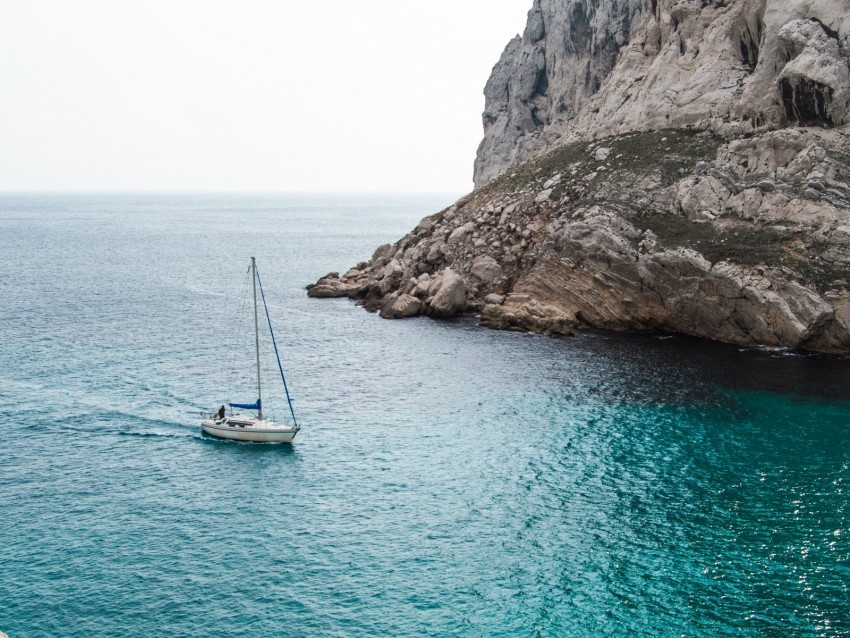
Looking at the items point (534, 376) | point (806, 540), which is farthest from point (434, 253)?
point (806, 540)

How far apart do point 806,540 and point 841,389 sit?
30.3m

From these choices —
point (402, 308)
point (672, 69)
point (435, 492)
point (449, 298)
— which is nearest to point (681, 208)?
point (672, 69)

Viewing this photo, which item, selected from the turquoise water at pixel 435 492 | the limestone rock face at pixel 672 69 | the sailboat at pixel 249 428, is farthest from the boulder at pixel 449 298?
the sailboat at pixel 249 428

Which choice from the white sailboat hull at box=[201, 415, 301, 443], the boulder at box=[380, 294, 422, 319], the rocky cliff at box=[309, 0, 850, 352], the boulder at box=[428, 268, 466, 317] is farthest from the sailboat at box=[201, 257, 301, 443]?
the rocky cliff at box=[309, 0, 850, 352]

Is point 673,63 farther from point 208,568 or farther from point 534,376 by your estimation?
point 208,568

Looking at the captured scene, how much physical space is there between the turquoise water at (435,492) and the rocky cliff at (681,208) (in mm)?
5987

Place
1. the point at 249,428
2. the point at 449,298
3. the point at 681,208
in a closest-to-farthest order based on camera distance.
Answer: the point at 249,428
the point at 681,208
the point at 449,298

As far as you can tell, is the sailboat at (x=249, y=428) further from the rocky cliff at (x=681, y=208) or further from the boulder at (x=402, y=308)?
the rocky cliff at (x=681, y=208)

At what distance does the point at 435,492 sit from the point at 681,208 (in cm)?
5874

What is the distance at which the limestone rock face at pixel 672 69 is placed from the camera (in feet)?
295

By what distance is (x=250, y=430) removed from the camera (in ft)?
200

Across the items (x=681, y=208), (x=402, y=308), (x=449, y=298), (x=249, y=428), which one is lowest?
(x=249, y=428)

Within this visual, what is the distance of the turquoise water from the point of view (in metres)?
38.6

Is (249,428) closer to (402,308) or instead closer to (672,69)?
(402,308)
